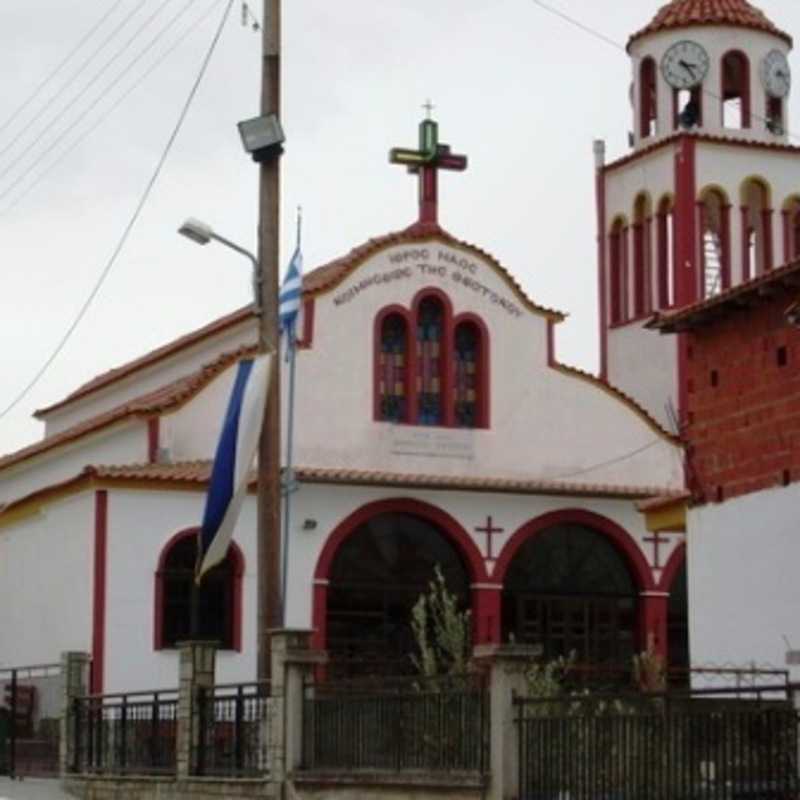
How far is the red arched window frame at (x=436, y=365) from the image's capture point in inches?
1671

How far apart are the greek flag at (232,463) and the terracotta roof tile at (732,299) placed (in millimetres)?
5384

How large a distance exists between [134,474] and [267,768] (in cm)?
1301

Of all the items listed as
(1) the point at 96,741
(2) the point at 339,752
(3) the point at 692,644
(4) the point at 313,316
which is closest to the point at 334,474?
(4) the point at 313,316

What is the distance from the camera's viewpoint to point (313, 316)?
4181cm

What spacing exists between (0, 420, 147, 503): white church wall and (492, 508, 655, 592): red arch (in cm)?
722

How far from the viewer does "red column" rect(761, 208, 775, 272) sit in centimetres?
5038

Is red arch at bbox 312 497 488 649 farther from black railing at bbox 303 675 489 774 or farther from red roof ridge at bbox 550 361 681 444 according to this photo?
black railing at bbox 303 675 489 774

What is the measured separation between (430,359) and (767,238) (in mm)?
11098

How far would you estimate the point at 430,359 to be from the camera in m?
42.9

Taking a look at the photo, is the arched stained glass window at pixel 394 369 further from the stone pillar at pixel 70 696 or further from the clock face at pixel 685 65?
the clock face at pixel 685 65

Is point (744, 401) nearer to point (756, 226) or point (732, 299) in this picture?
point (732, 299)

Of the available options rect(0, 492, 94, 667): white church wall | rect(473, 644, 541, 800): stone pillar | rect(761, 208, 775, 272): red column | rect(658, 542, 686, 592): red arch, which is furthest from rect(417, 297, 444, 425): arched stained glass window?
rect(473, 644, 541, 800): stone pillar

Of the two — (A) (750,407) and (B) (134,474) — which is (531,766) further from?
(B) (134,474)

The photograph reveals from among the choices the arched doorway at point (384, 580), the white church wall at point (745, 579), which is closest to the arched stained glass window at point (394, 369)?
the arched doorway at point (384, 580)
